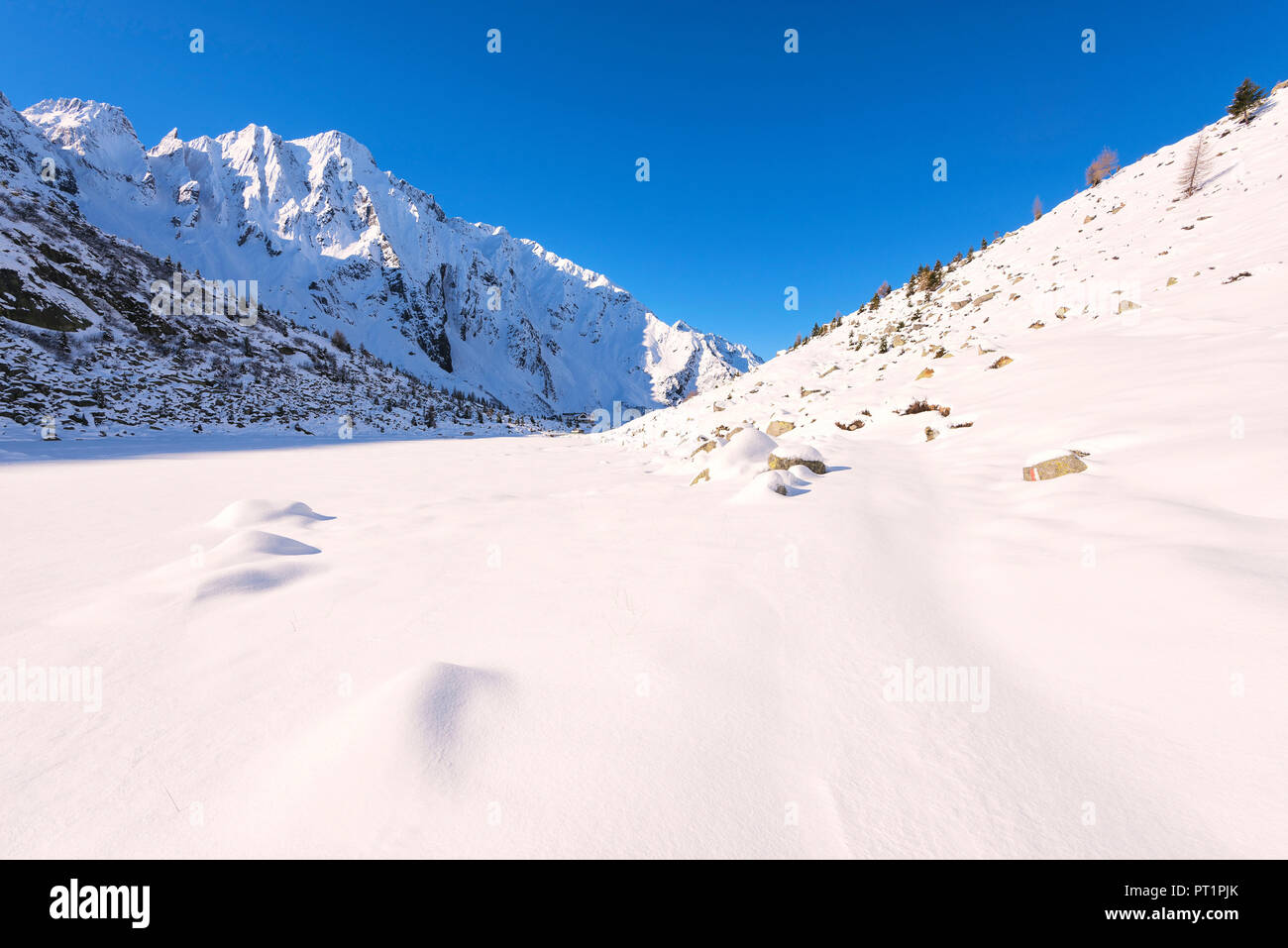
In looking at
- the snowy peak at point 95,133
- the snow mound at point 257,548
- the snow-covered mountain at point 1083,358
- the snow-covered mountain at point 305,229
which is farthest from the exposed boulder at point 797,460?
the snowy peak at point 95,133

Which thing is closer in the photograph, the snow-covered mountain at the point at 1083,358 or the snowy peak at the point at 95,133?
the snow-covered mountain at the point at 1083,358

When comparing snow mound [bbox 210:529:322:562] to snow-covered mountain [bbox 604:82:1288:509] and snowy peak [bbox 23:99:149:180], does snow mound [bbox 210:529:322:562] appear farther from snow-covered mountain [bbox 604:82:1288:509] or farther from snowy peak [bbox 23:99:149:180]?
snowy peak [bbox 23:99:149:180]

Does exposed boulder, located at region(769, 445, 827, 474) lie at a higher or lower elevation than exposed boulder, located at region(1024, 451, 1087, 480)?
higher

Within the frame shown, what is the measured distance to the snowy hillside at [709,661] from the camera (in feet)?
5.01

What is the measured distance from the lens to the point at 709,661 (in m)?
2.41

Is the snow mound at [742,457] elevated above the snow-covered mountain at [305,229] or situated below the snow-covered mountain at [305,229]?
below

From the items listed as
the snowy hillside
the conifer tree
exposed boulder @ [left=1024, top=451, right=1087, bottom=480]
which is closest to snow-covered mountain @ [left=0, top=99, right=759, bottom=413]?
the conifer tree

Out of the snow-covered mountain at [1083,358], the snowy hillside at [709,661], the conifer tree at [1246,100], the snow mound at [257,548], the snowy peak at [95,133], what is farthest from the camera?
the snowy peak at [95,133]

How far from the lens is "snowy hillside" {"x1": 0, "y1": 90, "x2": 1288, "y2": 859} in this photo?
5.01 feet

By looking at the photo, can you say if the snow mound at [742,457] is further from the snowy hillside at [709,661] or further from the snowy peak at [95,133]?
the snowy peak at [95,133]

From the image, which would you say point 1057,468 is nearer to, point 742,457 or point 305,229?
point 742,457

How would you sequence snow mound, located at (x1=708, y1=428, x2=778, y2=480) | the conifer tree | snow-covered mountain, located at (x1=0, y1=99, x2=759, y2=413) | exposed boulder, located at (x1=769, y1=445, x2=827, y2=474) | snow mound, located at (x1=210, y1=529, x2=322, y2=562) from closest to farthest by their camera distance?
snow mound, located at (x1=210, y1=529, x2=322, y2=562) → exposed boulder, located at (x1=769, y1=445, x2=827, y2=474) → snow mound, located at (x1=708, y1=428, x2=778, y2=480) → the conifer tree → snow-covered mountain, located at (x1=0, y1=99, x2=759, y2=413)

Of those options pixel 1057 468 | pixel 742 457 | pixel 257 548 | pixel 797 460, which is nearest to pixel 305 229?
pixel 257 548
